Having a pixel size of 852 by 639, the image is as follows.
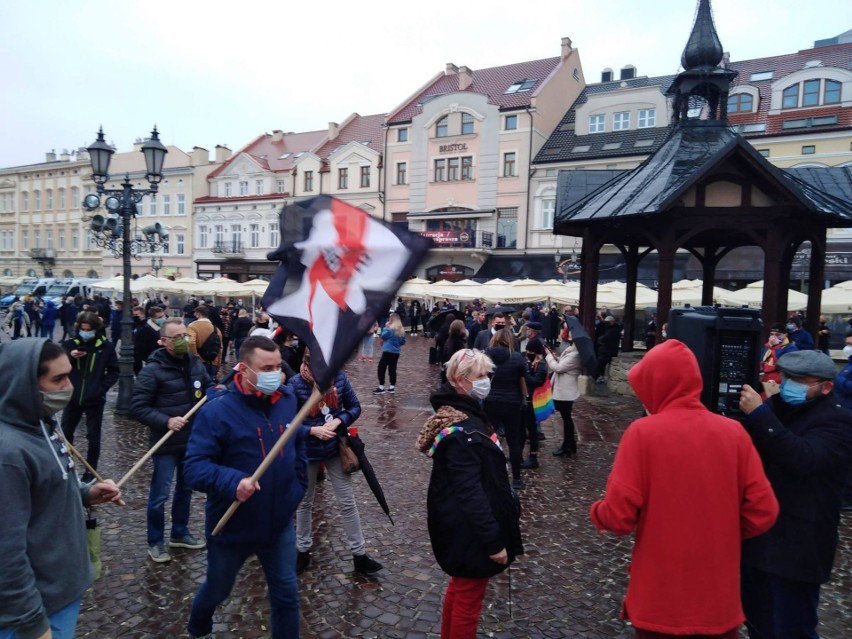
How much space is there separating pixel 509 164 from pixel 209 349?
32156 millimetres

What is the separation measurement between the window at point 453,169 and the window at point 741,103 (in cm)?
1520

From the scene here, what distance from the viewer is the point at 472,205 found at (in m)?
36.6

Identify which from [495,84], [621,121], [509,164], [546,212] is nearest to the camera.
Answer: [621,121]

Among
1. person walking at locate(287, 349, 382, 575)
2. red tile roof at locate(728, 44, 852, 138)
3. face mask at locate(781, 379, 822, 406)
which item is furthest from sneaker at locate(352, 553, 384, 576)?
red tile roof at locate(728, 44, 852, 138)

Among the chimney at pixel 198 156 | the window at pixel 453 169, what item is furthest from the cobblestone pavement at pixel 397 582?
the chimney at pixel 198 156

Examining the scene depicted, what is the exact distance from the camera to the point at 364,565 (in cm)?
448

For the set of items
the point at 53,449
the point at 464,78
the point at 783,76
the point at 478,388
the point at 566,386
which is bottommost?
the point at 566,386

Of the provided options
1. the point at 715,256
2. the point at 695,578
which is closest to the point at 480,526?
the point at 695,578

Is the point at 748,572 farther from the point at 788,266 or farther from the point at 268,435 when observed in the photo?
the point at 788,266

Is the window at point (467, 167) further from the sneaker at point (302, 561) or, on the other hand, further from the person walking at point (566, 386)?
the sneaker at point (302, 561)

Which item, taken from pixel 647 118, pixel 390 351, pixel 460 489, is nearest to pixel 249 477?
pixel 460 489

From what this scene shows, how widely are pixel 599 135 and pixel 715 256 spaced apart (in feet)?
71.6

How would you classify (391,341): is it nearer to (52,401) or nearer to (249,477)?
(249,477)

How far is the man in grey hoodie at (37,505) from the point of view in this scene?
2.10 m
